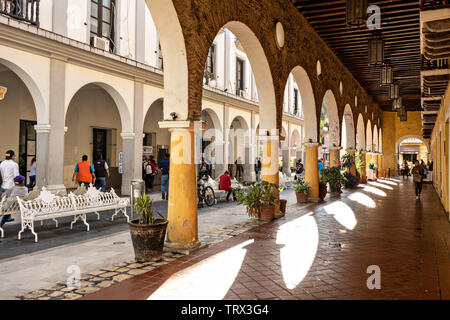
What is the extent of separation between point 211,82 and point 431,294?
14619 mm

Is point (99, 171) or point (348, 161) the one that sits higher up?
point (348, 161)

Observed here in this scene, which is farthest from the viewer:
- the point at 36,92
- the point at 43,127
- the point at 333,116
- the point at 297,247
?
the point at 333,116

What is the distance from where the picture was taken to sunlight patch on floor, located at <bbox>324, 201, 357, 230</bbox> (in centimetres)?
838

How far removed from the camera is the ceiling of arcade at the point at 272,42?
18.9 feet

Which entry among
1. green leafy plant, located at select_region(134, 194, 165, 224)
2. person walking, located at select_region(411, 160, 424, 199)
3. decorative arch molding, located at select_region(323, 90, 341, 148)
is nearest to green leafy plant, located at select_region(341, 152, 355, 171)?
decorative arch molding, located at select_region(323, 90, 341, 148)

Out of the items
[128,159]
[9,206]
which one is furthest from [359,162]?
[9,206]

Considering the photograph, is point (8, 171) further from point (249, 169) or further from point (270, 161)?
point (249, 169)

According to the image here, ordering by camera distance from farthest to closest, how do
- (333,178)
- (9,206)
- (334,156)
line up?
(334,156), (333,178), (9,206)

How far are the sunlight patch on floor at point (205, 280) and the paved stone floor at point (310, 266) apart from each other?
1 centimetres

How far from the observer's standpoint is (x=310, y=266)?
16.3 feet

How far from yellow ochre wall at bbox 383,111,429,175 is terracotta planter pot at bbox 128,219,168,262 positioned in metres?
30.1

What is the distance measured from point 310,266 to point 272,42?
18.9 feet

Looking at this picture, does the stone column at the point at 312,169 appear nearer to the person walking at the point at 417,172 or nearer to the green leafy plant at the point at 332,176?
the green leafy plant at the point at 332,176
